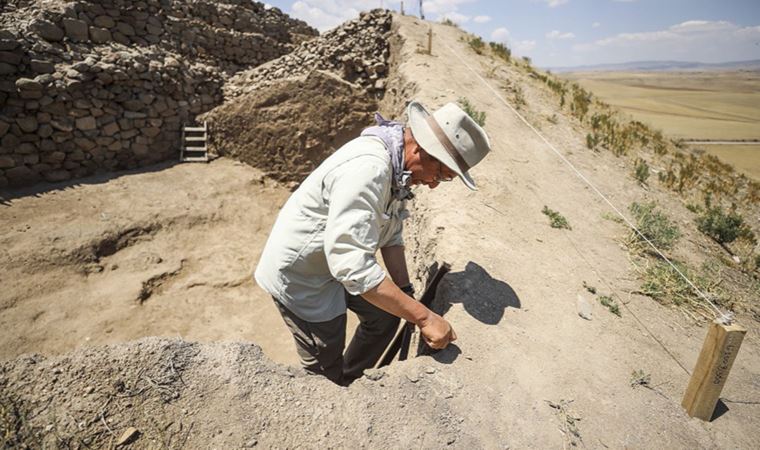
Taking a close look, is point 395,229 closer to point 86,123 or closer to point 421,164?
point 421,164

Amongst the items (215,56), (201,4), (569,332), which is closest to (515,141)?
(569,332)

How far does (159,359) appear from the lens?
187cm

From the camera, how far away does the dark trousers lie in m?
2.62

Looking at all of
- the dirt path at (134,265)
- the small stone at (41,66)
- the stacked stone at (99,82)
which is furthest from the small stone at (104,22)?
the dirt path at (134,265)

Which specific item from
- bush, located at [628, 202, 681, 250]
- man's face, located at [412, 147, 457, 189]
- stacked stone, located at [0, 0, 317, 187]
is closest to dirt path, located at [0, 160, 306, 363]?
stacked stone, located at [0, 0, 317, 187]

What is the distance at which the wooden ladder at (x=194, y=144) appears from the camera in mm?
A: 8922

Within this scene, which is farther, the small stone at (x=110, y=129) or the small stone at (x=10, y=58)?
the small stone at (x=110, y=129)

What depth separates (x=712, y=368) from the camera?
82.4 inches

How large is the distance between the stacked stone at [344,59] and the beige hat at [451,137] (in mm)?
7364

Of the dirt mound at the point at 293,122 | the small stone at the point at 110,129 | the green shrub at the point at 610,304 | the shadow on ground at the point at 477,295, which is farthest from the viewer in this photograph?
the dirt mound at the point at 293,122

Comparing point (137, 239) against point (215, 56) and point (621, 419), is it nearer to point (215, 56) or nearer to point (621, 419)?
point (215, 56)

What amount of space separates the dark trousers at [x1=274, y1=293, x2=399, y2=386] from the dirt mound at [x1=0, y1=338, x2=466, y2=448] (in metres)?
0.47

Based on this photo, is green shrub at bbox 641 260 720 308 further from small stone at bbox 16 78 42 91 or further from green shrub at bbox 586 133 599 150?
small stone at bbox 16 78 42 91

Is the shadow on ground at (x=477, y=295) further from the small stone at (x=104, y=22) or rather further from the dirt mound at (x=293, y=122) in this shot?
the small stone at (x=104, y=22)
